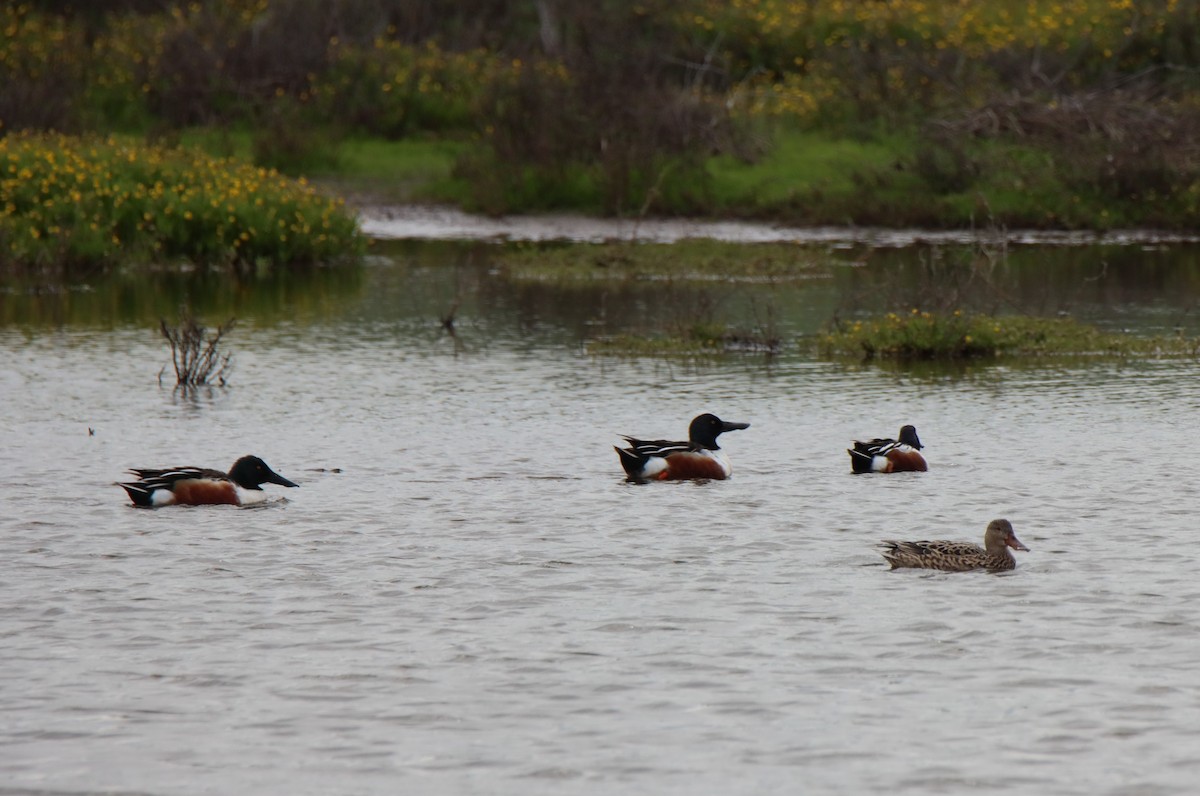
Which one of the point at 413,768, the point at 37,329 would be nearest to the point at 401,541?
the point at 413,768

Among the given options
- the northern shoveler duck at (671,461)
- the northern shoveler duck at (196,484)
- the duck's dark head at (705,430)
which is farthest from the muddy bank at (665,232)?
the northern shoveler duck at (196,484)

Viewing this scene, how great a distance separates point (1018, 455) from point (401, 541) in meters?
5.74

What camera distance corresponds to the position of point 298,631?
10055 millimetres

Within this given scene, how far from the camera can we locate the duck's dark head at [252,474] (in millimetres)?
13641

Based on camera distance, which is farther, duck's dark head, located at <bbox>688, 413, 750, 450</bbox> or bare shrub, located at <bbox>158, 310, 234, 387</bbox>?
bare shrub, located at <bbox>158, 310, 234, 387</bbox>

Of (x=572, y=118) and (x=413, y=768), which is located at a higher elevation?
(x=572, y=118)

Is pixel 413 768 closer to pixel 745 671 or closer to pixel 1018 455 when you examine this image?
pixel 745 671

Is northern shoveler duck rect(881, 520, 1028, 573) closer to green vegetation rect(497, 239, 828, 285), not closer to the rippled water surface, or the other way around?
the rippled water surface

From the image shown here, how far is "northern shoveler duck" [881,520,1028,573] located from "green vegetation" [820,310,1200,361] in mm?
10754

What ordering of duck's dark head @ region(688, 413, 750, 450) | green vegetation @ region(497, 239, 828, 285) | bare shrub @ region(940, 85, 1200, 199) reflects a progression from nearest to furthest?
duck's dark head @ region(688, 413, 750, 450) < green vegetation @ region(497, 239, 828, 285) < bare shrub @ region(940, 85, 1200, 199)

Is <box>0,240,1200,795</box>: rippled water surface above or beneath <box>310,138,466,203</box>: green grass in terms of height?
beneath

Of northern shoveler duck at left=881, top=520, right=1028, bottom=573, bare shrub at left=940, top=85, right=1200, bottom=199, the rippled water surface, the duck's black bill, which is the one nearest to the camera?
the rippled water surface

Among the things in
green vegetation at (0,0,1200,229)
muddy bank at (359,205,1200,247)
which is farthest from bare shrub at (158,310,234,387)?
green vegetation at (0,0,1200,229)

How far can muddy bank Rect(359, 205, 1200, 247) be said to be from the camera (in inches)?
1457
